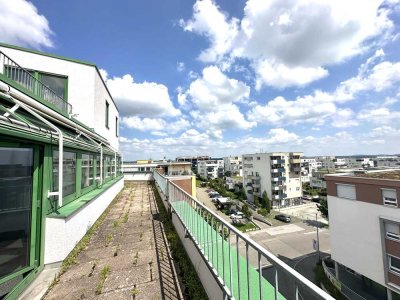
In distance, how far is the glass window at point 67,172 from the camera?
15.6 feet

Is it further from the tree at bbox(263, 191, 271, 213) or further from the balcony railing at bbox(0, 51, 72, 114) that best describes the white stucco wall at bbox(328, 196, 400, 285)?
the tree at bbox(263, 191, 271, 213)

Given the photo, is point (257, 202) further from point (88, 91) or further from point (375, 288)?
point (88, 91)

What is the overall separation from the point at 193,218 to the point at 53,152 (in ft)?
11.3

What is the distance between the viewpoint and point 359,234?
14.6 meters

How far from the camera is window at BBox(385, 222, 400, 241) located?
1260cm

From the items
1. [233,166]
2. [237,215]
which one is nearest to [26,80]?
[237,215]

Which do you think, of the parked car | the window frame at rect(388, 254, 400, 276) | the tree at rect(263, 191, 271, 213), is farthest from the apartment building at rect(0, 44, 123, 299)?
the tree at rect(263, 191, 271, 213)

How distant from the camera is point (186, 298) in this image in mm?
2932

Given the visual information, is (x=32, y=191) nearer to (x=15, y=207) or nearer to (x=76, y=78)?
(x=15, y=207)

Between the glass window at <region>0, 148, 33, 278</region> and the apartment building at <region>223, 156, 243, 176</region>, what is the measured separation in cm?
7952

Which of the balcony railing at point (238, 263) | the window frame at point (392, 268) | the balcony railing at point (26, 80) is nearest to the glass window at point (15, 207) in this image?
the balcony railing at point (26, 80)

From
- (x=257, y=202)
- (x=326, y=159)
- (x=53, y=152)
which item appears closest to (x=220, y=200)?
(x=257, y=202)

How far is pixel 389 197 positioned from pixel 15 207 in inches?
696

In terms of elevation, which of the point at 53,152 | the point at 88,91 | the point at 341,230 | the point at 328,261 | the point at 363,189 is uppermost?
the point at 88,91
